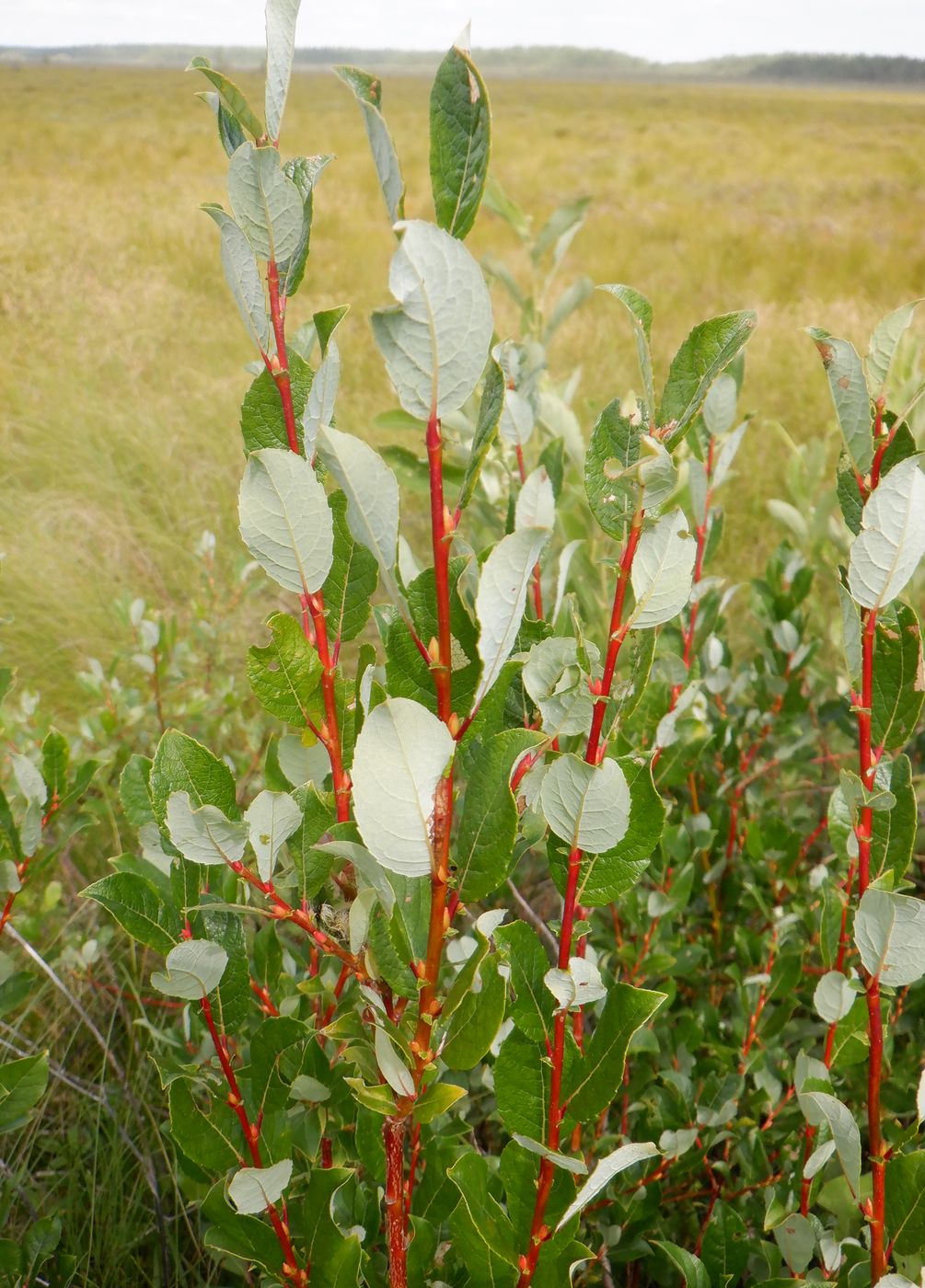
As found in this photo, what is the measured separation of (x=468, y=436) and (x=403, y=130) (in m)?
15.1

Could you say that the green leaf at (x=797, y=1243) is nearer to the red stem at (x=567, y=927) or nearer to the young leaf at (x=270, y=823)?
the red stem at (x=567, y=927)

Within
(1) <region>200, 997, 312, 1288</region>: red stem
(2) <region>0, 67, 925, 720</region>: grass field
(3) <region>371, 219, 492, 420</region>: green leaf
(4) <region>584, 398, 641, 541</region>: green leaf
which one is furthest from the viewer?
(2) <region>0, 67, 925, 720</region>: grass field

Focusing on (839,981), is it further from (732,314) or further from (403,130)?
(403,130)

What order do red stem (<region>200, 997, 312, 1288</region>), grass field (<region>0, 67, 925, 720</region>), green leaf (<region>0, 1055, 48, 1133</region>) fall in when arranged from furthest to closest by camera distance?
1. grass field (<region>0, 67, 925, 720</region>)
2. green leaf (<region>0, 1055, 48, 1133</region>)
3. red stem (<region>200, 997, 312, 1288</region>)

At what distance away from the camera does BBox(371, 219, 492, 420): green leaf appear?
0.32 metres

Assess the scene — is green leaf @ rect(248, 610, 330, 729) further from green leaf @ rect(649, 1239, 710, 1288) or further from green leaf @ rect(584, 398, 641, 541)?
green leaf @ rect(649, 1239, 710, 1288)

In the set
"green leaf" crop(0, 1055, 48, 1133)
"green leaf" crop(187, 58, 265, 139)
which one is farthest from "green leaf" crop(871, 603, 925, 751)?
"green leaf" crop(0, 1055, 48, 1133)

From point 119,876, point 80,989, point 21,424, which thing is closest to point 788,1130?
point 119,876

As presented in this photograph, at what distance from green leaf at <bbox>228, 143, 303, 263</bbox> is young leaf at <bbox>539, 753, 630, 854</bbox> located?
269 millimetres

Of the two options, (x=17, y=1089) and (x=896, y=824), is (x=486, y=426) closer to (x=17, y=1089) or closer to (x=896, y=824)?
(x=896, y=824)

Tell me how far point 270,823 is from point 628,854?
18 centimetres

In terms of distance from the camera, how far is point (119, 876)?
519mm

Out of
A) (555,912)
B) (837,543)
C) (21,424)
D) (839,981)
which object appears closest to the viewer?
(839,981)

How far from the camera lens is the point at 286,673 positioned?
46 centimetres
